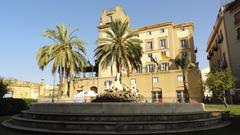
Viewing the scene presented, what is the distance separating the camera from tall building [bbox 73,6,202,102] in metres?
49.9

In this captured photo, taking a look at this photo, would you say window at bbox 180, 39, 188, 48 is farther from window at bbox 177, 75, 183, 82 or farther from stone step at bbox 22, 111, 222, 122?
stone step at bbox 22, 111, 222, 122

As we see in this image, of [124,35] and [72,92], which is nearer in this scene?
[124,35]

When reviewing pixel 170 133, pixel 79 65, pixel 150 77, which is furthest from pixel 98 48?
pixel 170 133

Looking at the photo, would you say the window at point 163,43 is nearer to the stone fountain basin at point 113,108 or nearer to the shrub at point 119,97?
the shrub at point 119,97

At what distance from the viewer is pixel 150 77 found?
52562 millimetres

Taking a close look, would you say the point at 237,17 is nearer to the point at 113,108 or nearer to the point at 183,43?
the point at 183,43

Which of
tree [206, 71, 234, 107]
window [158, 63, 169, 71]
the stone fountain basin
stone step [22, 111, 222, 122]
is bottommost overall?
stone step [22, 111, 222, 122]

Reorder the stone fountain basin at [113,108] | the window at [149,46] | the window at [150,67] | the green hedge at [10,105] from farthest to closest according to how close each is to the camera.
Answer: the window at [149,46] → the window at [150,67] → the green hedge at [10,105] → the stone fountain basin at [113,108]

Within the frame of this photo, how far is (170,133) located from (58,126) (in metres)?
6.24

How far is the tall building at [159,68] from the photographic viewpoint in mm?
49875

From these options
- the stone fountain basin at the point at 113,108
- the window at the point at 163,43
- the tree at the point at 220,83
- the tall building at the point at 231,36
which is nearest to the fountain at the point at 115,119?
the stone fountain basin at the point at 113,108

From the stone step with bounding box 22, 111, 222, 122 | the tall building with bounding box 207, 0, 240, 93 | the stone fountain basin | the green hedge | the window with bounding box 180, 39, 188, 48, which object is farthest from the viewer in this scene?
the window with bounding box 180, 39, 188, 48

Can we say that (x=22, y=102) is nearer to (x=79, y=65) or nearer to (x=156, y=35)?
(x=79, y=65)

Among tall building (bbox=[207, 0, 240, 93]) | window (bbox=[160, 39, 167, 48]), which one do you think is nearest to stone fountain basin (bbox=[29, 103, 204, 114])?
tall building (bbox=[207, 0, 240, 93])
